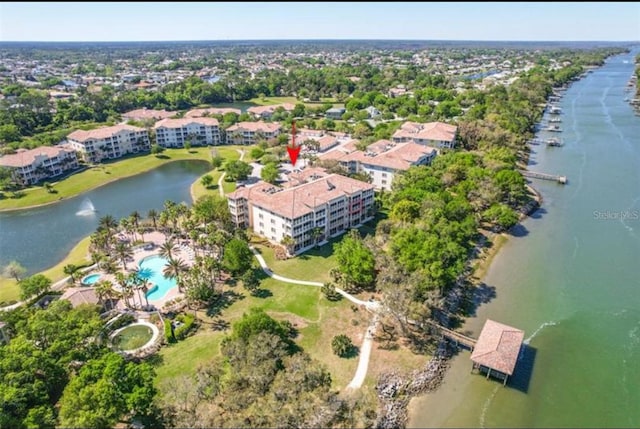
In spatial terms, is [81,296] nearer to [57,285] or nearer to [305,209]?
[57,285]

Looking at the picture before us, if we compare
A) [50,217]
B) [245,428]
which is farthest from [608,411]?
[50,217]

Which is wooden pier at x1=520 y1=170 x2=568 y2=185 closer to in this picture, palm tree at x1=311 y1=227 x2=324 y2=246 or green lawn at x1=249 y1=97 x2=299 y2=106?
palm tree at x1=311 y1=227 x2=324 y2=246

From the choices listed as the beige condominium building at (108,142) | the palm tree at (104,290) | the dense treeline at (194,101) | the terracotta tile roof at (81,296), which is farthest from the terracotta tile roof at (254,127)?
the palm tree at (104,290)

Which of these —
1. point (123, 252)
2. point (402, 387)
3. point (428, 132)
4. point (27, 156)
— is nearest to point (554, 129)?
point (428, 132)

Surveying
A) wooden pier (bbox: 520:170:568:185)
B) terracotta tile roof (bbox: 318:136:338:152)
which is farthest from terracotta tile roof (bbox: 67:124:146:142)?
wooden pier (bbox: 520:170:568:185)

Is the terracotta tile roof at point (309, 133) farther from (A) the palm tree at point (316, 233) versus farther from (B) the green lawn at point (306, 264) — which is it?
(B) the green lawn at point (306, 264)

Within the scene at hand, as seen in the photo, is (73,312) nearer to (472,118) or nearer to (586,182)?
(586,182)
